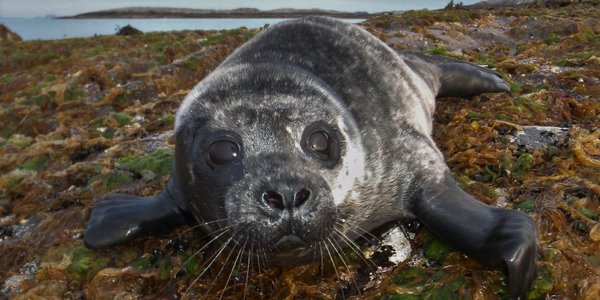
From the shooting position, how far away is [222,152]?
2959mm

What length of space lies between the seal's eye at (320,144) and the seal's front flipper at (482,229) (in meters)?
0.77

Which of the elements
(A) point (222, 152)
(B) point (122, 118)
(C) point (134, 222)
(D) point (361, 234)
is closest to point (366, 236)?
(D) point (361, 234)

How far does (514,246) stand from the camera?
2.75 metres

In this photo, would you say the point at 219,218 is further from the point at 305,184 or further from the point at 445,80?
the point at 445,80

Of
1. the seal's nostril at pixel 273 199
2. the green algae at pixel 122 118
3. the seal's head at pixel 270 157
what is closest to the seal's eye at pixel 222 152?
the seal's head at pixel 270 157

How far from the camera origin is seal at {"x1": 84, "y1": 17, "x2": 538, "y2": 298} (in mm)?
2766

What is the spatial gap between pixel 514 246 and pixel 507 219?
0.26 metres

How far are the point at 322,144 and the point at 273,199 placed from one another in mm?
528

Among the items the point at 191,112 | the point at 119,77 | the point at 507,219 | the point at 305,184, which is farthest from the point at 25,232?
the point at 119,77

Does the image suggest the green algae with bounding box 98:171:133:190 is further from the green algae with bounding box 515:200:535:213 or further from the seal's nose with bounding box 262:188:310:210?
the green algae with bounding box 515:200:535:213

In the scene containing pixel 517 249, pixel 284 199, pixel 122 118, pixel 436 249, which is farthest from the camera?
pixel 122 118

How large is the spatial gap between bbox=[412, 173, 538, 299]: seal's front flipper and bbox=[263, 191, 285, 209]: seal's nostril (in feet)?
3.48

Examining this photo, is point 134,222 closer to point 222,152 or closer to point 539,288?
point 222,152

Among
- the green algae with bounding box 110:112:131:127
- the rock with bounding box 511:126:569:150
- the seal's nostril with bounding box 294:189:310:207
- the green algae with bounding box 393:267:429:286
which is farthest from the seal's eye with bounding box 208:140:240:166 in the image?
the green algae with bounding box 110:112:131:127
